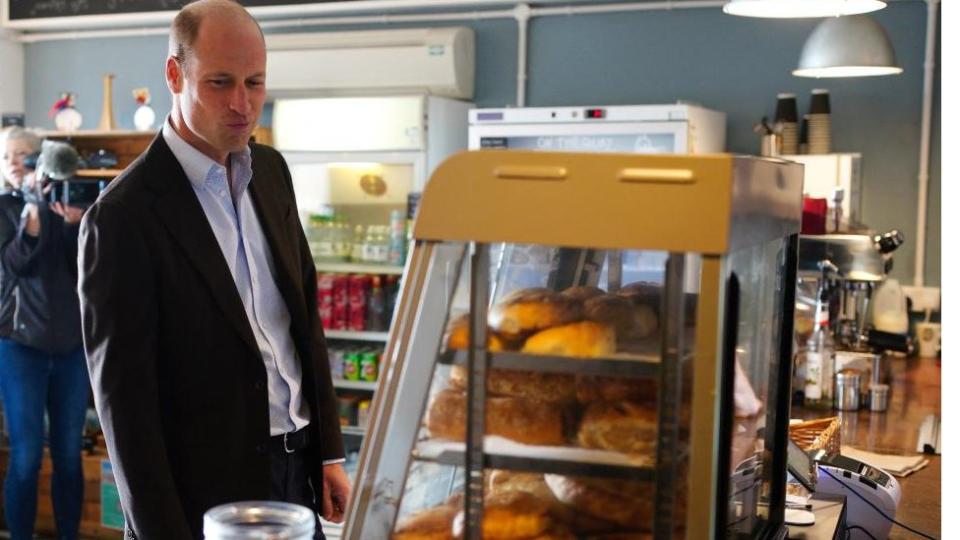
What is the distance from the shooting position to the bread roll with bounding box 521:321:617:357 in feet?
4.23

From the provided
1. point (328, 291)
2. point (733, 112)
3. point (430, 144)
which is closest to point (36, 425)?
point (328, 291)

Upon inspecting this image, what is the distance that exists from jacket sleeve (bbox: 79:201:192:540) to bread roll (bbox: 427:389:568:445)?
0.73 meters

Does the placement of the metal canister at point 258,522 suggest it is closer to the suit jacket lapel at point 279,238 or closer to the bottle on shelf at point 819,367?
the suit jacket lapel at point 279,238

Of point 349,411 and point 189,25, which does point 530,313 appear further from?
point 349,411

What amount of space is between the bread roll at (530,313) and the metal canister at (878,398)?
2.38 meters

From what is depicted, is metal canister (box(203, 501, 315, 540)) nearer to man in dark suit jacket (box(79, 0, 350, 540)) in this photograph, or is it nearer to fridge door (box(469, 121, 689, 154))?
man in dark suit jacket (box(79, 0, 350, 540))

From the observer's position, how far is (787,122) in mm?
5160

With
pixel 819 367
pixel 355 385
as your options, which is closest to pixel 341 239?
pixel 355 385

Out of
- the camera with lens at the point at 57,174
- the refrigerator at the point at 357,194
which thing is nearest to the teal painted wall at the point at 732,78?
the refrigerator at the point at 357,194

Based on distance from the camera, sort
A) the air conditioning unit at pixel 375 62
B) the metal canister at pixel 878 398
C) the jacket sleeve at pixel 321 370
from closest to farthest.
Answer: the jacket sleeve at pixel 321 370 → the metal canister at pixel 878 398 → the air conditioning unit at pixel 375 62

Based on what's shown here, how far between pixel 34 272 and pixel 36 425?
620mm

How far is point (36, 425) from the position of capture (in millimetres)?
4738

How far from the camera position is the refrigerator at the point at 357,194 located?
5.37 metres

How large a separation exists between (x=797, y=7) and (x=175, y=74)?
1996 mm
